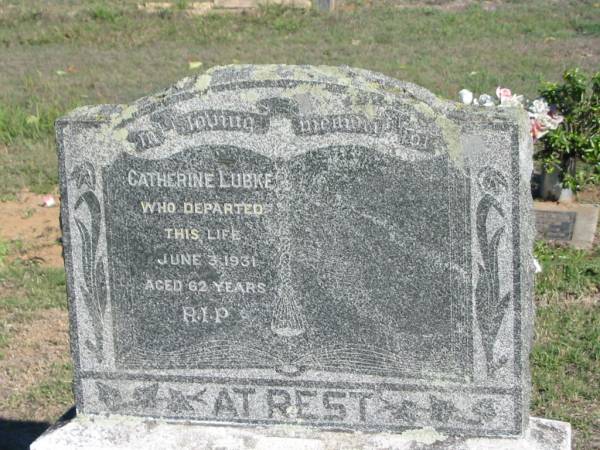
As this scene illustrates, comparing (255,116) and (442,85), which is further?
(442,85)

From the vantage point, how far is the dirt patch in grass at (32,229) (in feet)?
21.3

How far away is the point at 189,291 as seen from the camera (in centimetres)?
364

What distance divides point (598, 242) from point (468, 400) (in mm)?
3158

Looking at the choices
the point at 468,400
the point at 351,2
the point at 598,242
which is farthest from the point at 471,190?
the point at 351,2

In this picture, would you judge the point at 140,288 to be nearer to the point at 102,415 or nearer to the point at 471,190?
the point at 102,415

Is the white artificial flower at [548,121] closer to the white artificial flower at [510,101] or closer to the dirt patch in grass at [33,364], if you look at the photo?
the white artificial flower at [510,101]

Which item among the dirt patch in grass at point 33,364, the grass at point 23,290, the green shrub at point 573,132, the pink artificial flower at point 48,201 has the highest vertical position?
the green shrub at point 573,132

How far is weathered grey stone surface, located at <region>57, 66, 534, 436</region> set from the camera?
338 cm

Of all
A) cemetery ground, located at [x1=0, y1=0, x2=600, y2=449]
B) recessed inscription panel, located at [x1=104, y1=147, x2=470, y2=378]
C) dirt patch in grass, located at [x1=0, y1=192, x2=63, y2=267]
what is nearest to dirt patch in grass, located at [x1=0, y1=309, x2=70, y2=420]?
cemetery ground, located at [x1=0, y1=0, x2=600, y2=449]

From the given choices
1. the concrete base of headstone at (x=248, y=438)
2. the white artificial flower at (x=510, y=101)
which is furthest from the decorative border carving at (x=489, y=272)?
the white artificial flower at (x=510, y=101)

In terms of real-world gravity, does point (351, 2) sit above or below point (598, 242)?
above

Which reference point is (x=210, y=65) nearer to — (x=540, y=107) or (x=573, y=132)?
(x=540, y=107)

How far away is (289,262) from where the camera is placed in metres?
3.54

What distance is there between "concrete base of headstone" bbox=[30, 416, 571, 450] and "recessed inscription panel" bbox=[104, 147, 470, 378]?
8.3 inches
